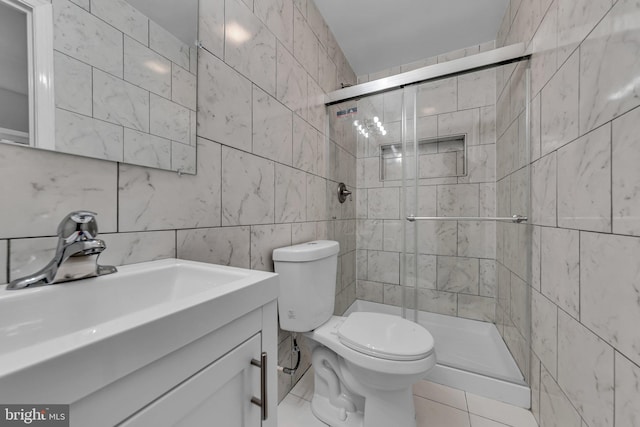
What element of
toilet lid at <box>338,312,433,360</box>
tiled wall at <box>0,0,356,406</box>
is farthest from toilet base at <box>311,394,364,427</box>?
toilet lid at <box>338,312,433,360</box>

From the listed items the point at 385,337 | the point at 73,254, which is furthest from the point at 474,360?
the point at 73,254

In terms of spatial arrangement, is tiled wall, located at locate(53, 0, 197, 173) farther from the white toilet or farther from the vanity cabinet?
the white toilet

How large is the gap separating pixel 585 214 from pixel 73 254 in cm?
140

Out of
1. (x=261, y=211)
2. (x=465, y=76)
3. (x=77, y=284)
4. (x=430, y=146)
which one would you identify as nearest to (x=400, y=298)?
(x=430, y=146)

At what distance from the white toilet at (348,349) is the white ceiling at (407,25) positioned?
1607mm

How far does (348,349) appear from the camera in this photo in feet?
3.50

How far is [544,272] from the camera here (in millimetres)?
1120

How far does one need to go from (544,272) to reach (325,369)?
111 cm

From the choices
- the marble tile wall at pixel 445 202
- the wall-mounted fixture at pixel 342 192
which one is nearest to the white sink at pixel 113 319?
the wall-mounted fixture at pixel 342 192

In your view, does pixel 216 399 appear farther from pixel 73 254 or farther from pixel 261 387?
pixel 73 254

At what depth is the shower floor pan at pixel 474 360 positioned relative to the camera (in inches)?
52.2

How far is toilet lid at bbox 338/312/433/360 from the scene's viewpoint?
988mm

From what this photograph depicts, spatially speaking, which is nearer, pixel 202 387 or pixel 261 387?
pixel 202 387

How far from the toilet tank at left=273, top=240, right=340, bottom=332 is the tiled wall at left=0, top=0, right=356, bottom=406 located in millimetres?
101
